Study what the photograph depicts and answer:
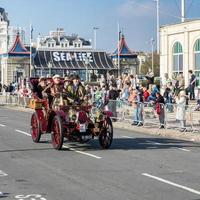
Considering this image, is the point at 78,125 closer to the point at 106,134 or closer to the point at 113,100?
the point at 106,134

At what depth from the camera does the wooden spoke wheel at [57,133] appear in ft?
47.4

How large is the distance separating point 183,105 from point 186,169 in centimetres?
887

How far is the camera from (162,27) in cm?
4347

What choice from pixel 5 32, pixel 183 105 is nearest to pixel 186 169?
pixel 183 105

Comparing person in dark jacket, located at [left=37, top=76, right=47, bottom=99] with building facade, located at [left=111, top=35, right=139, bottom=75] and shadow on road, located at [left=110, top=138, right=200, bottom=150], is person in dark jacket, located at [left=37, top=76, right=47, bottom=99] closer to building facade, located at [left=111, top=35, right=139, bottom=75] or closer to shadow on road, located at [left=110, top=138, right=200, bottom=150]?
shadow on road, located at [left=110, top=138, right=200, bottom=150]

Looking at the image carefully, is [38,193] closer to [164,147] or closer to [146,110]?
[164,147]

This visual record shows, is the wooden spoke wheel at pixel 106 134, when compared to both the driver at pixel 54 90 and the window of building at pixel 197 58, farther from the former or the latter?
the window of building at pixel 197 58

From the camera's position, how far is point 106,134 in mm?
15109

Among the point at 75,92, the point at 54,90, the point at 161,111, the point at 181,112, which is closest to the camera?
the point at 54,90

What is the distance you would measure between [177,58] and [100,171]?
31.4 meters

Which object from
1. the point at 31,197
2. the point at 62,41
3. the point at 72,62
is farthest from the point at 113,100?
the point at 62,41

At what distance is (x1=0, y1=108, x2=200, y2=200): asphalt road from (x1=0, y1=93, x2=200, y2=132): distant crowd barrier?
10.2ft

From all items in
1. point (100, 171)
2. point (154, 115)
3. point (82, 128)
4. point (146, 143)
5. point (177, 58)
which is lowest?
point (100, 171)

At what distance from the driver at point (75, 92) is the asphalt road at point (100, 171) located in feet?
4.38
